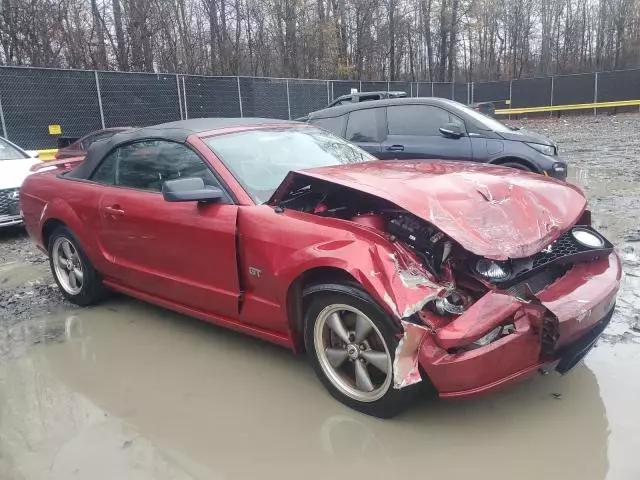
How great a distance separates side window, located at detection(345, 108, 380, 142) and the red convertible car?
4.20m

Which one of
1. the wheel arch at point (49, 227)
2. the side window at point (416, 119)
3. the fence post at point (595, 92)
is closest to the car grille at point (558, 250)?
the wheel arch at point (49, 227)

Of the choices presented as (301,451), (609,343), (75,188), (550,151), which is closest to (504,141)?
(550,151)

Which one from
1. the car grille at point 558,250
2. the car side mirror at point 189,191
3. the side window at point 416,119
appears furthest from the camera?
the side window at point 416,119

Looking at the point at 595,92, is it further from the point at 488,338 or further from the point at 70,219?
the point at 488,338

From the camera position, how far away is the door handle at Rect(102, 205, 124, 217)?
13.1 feet

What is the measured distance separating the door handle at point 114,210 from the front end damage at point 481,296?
1.85 metres

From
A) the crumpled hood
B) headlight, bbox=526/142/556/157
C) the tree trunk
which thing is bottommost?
headlight, bbox=526/142/556/157

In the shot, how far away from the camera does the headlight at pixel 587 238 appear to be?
306cm

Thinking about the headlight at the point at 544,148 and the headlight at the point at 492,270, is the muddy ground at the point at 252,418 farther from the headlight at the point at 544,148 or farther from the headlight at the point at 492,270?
the headlight at the point at 544,148

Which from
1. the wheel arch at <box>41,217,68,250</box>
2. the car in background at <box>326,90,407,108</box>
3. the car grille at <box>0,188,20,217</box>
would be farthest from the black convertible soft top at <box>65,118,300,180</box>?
the car in background at <box>326,90,407,108</box>

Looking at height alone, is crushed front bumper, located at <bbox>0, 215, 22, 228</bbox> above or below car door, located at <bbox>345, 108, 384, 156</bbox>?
below

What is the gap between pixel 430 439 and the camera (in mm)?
2645

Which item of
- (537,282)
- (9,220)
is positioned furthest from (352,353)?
(9,220)

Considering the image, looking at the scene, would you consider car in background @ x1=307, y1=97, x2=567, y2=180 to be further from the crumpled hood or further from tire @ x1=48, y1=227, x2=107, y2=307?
tire @ x1=48, y1=227, x2=107, y2=307
